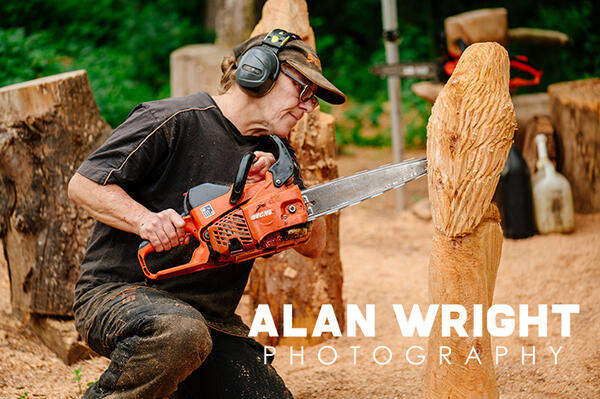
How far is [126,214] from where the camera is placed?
2479 millimetres

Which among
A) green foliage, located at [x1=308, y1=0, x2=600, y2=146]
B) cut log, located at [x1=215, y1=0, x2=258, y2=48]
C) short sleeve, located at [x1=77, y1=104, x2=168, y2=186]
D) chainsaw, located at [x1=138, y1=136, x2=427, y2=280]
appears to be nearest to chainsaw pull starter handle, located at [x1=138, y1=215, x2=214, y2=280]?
chainsaw, located at [x1=138, y1=136, x2=427, y2=280]

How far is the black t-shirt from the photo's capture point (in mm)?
2574

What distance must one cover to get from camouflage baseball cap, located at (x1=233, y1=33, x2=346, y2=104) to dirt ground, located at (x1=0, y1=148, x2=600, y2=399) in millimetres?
1317

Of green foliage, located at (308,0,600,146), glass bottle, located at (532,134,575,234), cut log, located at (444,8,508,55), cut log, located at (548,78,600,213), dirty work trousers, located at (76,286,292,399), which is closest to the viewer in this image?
dirty work trousers, located at (76,286,292,399)

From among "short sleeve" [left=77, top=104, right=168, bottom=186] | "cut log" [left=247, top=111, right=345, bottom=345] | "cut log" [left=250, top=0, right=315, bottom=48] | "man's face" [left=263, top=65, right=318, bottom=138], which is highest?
"cut log" [left=250, top=0, right=315, bottom=48]

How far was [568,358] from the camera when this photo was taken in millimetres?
3406

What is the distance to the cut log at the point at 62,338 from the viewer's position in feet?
11.7

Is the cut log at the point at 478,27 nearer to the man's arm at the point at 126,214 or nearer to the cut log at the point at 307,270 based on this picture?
the cut log at the point at 307,270

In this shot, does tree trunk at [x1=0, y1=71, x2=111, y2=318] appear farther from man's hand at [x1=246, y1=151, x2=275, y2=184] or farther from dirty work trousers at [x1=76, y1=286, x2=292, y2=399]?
man's hand at [x1=246, y1=151, x2=275, y2=184]

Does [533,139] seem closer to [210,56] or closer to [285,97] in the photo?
[210,56]

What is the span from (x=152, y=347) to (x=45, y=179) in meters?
1.61

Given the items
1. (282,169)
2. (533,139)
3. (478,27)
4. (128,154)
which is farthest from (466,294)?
(478,27)

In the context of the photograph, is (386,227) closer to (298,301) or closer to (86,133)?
(298,301)

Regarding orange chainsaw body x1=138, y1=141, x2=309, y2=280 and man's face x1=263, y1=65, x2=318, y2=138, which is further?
man's face x1=263, y1=65, x2=318, y2=138
